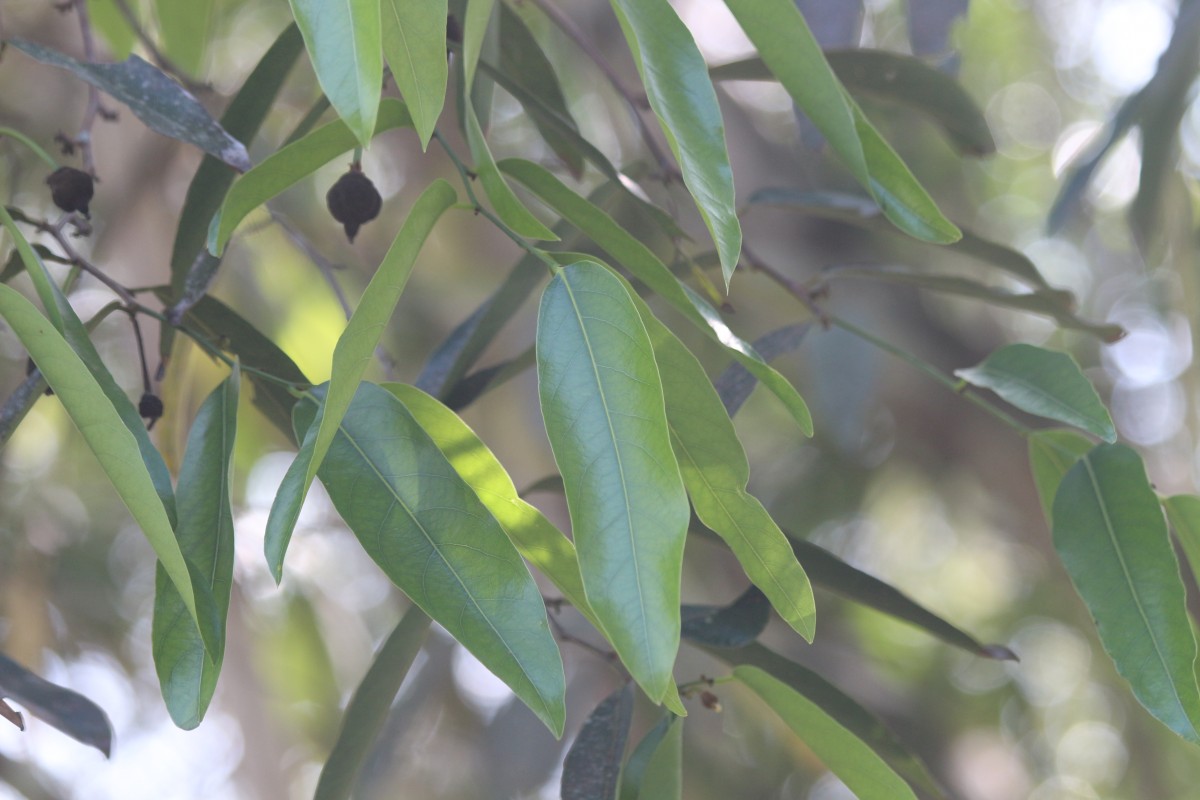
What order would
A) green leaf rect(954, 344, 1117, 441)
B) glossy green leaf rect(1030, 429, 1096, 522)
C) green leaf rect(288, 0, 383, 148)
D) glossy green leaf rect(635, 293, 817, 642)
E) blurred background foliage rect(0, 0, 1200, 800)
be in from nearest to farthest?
green leaf rect(288, 0, 383, 148), glossy green leaf rect(635, 293, 817, 642), green leaf rect(954, 344, 1117, 441), glossy green leaf rect(1030, 429, 1096, 522), blurred background foliage rect(0, 0, 1200, 800)

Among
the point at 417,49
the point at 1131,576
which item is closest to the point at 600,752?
the point at 1131,576

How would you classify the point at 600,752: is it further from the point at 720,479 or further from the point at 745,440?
the point at 745,440

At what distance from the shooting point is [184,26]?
0.91m

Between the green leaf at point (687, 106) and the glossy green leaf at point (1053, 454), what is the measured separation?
34cm

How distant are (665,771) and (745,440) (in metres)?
1.66

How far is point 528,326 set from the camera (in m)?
1.62

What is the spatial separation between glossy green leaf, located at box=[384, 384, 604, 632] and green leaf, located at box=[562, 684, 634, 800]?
19cm

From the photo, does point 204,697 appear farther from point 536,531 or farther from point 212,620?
point 536,531

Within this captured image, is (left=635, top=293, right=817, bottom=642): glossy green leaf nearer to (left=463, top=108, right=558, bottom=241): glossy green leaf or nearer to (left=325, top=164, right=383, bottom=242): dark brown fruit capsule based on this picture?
(left=463, top=108, right=558, bottom=241): glossy green leaf

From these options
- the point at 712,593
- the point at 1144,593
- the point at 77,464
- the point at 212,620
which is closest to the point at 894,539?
the point at 712,593

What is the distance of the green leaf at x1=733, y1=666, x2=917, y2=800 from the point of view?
52 centimetres

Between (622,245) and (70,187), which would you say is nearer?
(622,245)

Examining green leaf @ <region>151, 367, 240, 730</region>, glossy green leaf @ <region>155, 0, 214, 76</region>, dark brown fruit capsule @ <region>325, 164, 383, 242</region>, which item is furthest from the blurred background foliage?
green leaf @ <region>151, 367, 240, 730</region>

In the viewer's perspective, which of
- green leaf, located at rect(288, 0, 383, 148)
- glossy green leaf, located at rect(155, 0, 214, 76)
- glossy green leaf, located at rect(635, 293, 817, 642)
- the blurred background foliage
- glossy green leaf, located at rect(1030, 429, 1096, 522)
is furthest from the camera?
the blurred background foliage
